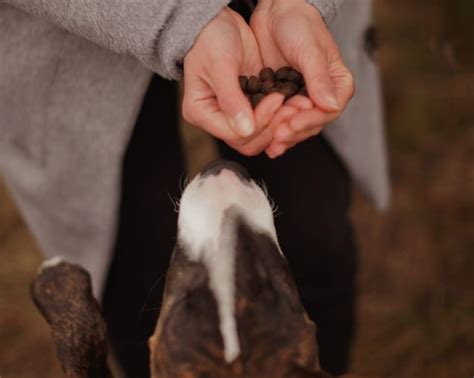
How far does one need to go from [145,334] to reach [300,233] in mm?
446

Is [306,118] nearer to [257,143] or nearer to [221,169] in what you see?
[257,143]

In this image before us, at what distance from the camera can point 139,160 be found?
1.57 meters

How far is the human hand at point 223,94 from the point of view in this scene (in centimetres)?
107

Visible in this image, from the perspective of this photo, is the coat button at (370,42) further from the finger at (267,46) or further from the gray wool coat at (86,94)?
the finger at (267,46)

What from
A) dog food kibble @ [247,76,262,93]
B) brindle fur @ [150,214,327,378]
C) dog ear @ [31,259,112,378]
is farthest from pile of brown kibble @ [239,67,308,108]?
dog ear @ [31,259,112,378]

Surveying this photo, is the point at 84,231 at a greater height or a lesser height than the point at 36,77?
lesser

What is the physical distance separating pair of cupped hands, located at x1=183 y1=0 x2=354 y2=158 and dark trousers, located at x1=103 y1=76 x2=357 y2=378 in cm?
39

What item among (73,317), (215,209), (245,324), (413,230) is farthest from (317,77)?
(413,230)

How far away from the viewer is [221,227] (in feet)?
3.97

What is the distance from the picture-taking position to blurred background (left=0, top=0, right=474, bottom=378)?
2.51 m

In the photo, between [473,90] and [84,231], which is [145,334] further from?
[473,90]

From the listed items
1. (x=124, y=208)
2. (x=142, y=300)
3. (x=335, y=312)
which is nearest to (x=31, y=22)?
(x=124, y=208)

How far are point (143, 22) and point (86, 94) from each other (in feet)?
0.98

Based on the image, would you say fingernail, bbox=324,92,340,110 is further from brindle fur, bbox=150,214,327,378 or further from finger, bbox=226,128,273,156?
brindle fur, bbox=150,214,327,378
